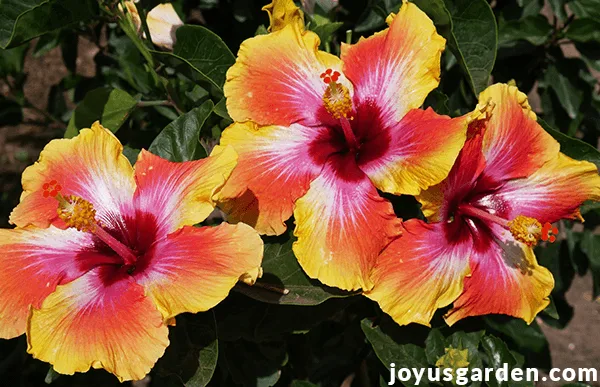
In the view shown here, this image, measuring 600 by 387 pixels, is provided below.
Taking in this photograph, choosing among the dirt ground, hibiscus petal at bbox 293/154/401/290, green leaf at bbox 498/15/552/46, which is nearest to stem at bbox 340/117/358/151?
hibiscus petal at bbox 293/154/401/290

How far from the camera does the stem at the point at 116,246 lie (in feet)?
4.70

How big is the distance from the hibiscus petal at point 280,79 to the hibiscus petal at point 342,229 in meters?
0.19

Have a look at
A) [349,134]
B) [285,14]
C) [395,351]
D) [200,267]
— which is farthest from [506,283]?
[285,14]

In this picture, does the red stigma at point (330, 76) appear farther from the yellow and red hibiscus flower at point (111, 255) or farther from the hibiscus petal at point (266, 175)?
the yellow and red hibiscus flower at point (111, 255)

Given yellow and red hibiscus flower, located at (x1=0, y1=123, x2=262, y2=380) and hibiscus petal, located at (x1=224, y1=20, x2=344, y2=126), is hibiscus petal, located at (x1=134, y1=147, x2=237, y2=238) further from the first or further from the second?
hibiscus petal, located at (x1=224, y1=20, x2=344, y2=126)

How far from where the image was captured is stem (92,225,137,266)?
4.70ft

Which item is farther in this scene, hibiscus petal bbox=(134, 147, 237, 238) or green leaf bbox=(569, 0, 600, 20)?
green leaf bbox=(569, 0, 600, 20)

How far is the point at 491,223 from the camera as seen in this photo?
5.16ft

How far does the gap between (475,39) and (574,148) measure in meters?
0.37

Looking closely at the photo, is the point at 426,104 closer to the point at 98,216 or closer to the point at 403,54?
the point at 403,54

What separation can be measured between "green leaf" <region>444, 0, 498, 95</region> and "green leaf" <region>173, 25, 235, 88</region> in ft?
1.82

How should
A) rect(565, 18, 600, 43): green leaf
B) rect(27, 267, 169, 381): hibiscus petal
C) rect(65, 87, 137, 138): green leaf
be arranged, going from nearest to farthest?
1. rect(27, 267, 169, 381): hibiscus petal
2. rect(65, 87, 137, 138): green leaf
3. rect(565, 18, 600, 43): green leaf

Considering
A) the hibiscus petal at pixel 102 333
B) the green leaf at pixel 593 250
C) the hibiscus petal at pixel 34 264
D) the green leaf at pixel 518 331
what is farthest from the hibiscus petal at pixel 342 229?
the green leaf at pixel 593 250

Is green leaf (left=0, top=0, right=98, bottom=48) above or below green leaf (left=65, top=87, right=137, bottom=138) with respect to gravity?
above
